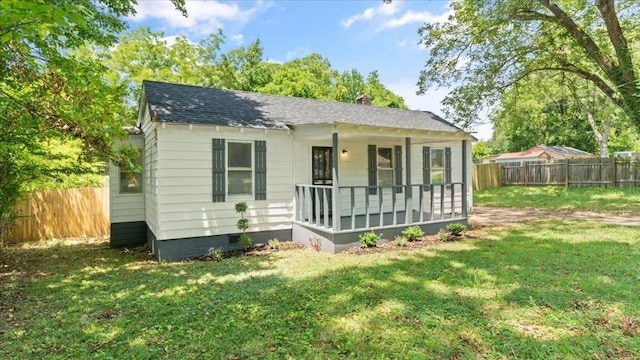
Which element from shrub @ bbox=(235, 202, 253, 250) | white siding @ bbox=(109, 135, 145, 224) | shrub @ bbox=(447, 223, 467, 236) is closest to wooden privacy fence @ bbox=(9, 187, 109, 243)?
white siding @ bbox=(109, 135, 145, 224)

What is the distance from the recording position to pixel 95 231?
413 inches

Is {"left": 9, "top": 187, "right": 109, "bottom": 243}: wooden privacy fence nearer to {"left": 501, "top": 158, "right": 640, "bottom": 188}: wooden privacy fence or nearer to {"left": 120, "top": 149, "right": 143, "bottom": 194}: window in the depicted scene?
{"left": 120, "top": 149, "right": 143, "bottom": 194}: window

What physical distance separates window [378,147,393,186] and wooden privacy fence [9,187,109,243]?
853cm

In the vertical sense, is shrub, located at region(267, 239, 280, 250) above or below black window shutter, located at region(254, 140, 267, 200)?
below

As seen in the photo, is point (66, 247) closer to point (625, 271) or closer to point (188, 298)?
point (188, 298)

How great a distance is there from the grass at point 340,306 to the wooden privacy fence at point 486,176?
14307 millimetres

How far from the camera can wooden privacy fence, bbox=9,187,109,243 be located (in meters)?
9.58

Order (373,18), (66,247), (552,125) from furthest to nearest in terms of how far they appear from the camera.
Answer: (552,125) → (373,18) → (66,247)

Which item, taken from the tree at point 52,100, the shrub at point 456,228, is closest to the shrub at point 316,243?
the shrub at point 456,228

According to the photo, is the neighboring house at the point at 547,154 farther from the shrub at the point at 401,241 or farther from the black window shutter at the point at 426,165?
the shrub at the point at 401,241

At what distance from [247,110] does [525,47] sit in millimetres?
8855

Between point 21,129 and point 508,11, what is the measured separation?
37.6 feet

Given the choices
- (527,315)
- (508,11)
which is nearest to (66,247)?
(527,315)

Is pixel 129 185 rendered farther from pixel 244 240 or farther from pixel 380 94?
pixel 380 94
